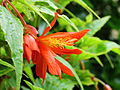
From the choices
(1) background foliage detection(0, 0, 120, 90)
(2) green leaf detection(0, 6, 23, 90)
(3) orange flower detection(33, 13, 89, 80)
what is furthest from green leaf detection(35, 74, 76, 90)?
(2) green leaf detection(0, 6, 23, 90)

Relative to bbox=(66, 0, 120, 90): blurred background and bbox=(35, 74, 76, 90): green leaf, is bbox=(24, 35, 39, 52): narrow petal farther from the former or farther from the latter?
bbox=(66, 0, 120, 90): blurred background

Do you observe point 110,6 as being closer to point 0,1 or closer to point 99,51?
point 99,51

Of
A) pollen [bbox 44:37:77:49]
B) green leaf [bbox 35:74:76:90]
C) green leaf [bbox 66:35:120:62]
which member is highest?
pollen [bbox 44:37:77:49]

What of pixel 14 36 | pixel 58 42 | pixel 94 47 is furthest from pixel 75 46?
pixel 14 36

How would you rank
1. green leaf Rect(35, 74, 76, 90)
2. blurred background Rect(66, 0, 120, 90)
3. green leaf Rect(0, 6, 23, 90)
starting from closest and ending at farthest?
green leaf Rect(0, 6, 23, 90) < green leaf Rect(35, 74, 76, 90) < blurred background Rect(66, 0, 120, 90)

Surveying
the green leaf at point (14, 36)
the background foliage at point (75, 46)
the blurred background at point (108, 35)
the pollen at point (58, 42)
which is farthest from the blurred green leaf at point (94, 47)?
the blurred background at point (108, 35)

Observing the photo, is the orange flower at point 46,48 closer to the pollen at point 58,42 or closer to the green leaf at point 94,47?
the pollen at point 58,42

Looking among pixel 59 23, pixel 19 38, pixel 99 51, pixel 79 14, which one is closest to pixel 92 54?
pixel 99 51
